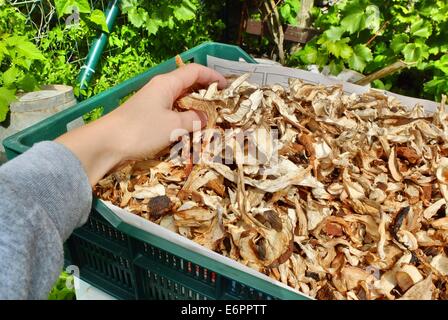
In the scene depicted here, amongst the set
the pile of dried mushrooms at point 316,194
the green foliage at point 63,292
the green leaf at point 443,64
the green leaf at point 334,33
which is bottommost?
the green foliage at point 63,292

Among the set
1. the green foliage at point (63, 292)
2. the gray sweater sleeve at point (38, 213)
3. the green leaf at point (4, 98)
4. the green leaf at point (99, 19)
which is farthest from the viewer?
the green leaf at point (99, 19)

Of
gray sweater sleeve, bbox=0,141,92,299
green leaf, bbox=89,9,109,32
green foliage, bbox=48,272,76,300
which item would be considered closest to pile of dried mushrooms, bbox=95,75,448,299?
gray sweater sleeve, bbox=0,141,92,299

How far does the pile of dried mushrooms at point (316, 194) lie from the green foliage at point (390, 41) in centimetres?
68

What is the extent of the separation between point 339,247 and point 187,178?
367mm

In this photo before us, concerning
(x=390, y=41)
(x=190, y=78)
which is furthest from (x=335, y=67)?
(x=190, y=78)

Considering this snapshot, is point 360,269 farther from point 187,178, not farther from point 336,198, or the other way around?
point 187,178

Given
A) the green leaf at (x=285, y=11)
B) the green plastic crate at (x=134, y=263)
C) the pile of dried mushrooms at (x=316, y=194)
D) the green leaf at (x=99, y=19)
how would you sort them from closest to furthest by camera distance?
the green plastic crate at (x=134, y=263) → the pile of dried mushrooms at (x=316, y=194) → the green leaf at (x=99, y=19) → the green leaf at (x=285, y=11)

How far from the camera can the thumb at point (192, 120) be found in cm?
99

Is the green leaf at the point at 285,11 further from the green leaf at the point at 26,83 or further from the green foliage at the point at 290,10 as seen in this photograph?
the green leaf at the point at 26,83

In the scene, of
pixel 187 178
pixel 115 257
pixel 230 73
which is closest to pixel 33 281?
pixel 115 257

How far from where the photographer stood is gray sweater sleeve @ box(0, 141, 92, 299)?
463 millimetres

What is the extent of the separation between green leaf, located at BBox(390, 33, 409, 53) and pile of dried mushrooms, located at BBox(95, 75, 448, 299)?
0.72 metres

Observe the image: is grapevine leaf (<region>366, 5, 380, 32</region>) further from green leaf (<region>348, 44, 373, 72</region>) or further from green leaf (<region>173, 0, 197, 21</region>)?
green leaf (<region>173, 0, 197, 21</region>)

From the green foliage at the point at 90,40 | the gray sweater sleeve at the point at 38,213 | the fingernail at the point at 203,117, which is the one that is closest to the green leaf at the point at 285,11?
the green foliage at the point at 90,40
